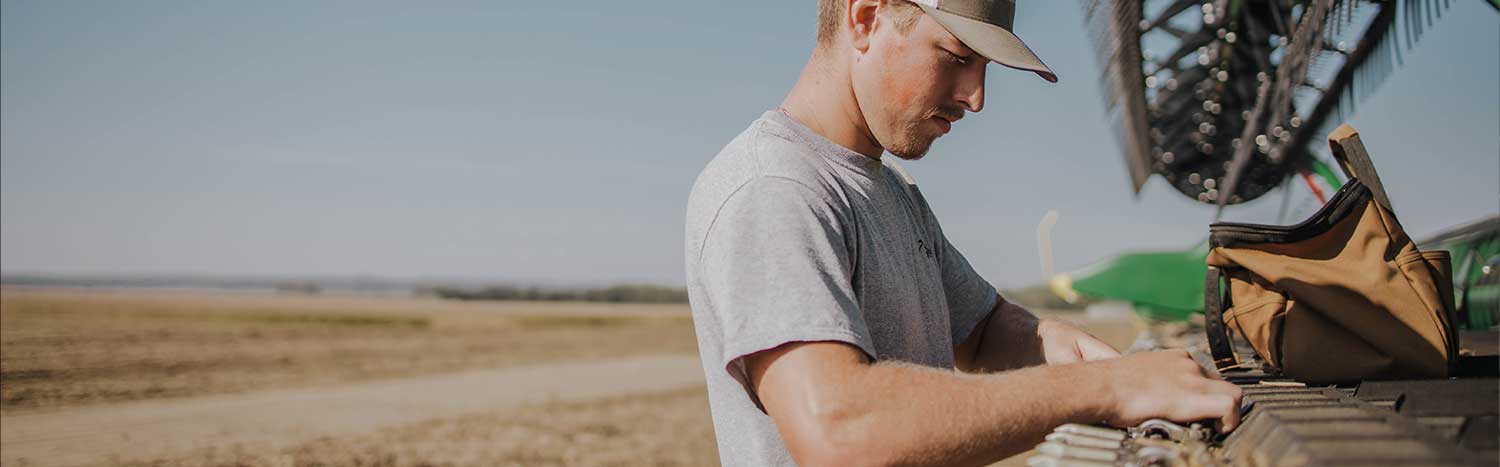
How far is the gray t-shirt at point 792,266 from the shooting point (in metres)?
1.91

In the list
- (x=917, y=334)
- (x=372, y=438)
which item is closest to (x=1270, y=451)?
(x=917, y=334)

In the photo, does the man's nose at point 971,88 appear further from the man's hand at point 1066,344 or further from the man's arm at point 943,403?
the man's hand at point 1066,344

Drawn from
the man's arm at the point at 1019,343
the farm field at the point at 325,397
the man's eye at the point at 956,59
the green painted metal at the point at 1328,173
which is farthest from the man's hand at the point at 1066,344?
the farm field at the point at 325,397

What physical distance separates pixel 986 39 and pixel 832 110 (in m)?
0.40

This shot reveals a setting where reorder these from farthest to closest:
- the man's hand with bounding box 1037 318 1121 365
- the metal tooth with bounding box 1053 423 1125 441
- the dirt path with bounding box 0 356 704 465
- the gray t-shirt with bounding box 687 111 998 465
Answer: the dirt path with bounding box 0 356 704 465 < the man's hand with bounding box 1037 318 1121 365 < the gray t-shirt with bounding box 687 111 998 465 < the metal tooth with bounding box 1053 423 1125 441

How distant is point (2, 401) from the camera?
16422 millimetres

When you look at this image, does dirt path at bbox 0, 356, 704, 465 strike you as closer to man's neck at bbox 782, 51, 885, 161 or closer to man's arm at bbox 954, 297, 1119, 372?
man's arm at bbox 954, 297, 1119, 372

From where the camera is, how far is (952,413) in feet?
5.94

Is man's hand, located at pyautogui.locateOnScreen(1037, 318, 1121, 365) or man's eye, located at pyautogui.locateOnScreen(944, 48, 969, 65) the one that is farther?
man's hand, located at pyautogui.locateOnScreen(1037, 318, 1121, 365)

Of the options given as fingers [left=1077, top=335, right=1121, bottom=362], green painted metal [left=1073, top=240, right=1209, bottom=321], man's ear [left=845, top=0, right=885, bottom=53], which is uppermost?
man's ear [left=845, top=0, right=885, bottom=53]

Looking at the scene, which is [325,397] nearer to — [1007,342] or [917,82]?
[1007,342]

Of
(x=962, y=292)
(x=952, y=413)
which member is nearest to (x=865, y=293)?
(x=952, y=413)

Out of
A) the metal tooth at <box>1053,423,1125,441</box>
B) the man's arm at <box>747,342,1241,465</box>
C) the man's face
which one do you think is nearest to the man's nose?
the man's face

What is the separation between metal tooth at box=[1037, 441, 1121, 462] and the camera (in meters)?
A: 1.68
